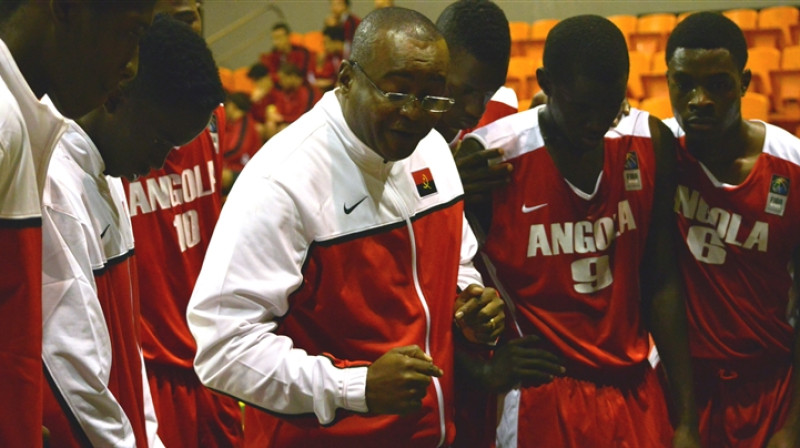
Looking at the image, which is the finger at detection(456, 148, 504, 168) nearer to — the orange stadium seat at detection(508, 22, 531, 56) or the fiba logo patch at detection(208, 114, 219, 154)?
the fiba logo patch at detection(208, 114, 219, 154)

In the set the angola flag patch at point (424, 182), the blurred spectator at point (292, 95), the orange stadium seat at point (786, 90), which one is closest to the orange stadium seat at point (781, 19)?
the orange stadium seat at point (786, 90)

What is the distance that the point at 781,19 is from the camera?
35.6 feet

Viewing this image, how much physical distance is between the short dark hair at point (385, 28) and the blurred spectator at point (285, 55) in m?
9.12

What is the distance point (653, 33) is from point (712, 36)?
8484mm

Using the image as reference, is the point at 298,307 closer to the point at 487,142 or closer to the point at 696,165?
the point at 487,142

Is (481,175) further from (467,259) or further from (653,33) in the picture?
(653,33)

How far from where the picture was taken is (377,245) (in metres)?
2.46

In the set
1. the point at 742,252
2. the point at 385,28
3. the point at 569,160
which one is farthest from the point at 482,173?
the point at 742,252

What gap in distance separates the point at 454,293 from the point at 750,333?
3.95ft

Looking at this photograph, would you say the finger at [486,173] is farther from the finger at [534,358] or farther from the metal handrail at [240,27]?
the metal handrail at [240,27]

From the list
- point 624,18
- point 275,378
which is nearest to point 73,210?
point 275,378

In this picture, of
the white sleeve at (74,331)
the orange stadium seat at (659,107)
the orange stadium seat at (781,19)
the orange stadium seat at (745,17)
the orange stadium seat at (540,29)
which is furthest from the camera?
the orange stadium seat at (540,29)

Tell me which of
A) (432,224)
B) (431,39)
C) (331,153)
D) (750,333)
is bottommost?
(750,333)

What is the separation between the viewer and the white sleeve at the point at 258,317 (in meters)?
2.24
